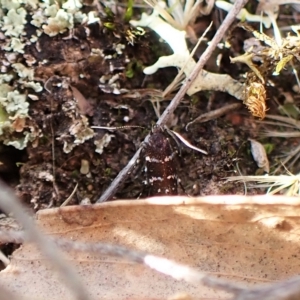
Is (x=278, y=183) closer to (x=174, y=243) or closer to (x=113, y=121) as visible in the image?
(x=174, y=243)

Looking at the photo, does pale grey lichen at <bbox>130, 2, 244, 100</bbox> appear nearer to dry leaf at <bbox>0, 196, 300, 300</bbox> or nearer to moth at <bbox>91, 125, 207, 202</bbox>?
moth at <bbox>91, 125, 207, 202</bbox>

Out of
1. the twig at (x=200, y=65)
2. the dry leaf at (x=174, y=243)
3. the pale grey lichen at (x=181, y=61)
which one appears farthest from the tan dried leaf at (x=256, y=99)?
the dry leaf at (x=174, y=243)

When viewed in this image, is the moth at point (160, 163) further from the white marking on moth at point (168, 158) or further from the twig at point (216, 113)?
the twig at point (216, 113)

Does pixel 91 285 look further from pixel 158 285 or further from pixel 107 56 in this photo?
pixel 107 56

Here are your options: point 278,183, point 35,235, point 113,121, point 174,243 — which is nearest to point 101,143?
point 113,121

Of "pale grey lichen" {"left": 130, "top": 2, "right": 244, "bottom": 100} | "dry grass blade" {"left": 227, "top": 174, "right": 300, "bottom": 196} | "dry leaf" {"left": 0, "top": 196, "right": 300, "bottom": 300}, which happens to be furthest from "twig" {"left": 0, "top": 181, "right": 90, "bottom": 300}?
"pale grey lichen" {"left": 130, "top": 2, "right": 244, "bottom": 100}
